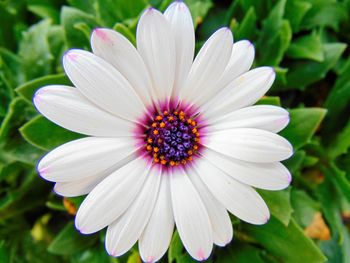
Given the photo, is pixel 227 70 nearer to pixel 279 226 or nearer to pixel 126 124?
pixel 126 124

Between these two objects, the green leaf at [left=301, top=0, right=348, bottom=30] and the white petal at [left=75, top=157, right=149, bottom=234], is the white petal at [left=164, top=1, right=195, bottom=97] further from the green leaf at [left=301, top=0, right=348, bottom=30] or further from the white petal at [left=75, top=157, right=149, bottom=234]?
the green leaf at [left=301, top=0, right=348, bottom=30]

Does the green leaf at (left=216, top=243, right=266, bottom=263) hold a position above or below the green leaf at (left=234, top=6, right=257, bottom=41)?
below

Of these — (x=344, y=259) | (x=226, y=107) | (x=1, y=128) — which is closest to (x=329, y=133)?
(x=344, y=259)

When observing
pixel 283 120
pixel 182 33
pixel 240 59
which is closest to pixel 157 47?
pixel 182 33

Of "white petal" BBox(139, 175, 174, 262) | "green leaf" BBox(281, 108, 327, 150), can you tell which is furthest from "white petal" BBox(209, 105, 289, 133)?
"green leaf" BBox(281, 108, 327, 150)

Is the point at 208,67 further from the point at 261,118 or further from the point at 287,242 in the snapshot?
the point at 287,242

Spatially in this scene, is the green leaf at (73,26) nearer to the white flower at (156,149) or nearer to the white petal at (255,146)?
the white flower at (156,149)

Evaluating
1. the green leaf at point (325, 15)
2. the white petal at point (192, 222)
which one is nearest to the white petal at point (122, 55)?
the white petal at point (192, 222)
